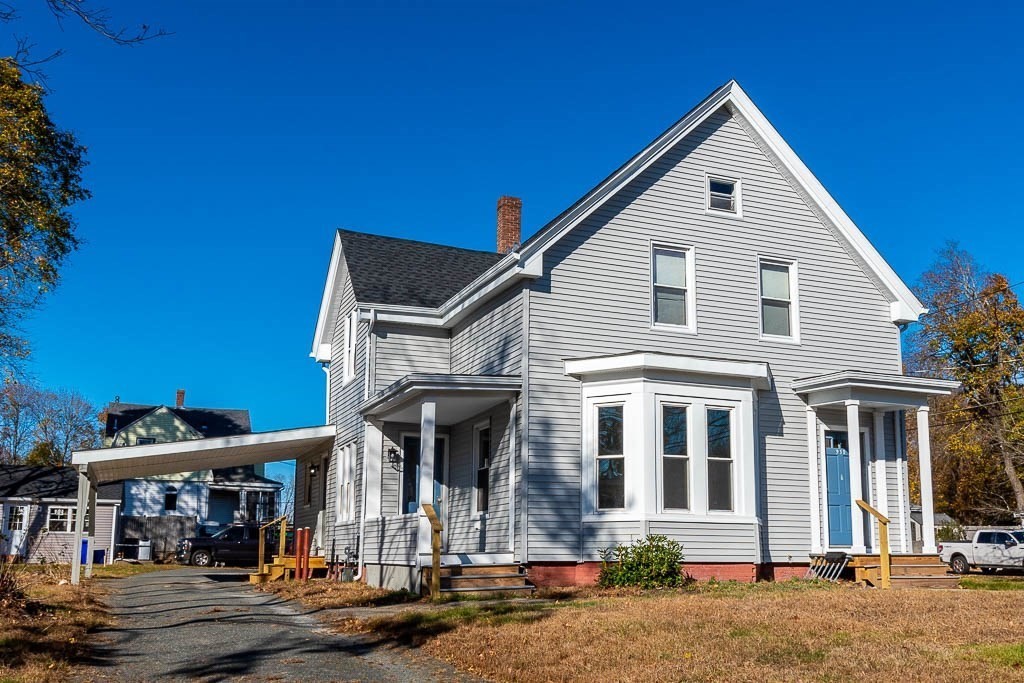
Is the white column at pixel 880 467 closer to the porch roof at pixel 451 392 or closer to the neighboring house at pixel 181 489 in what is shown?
the porch roof at pixel 451 392

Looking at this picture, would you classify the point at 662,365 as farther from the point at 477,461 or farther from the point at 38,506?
the point at 38,506

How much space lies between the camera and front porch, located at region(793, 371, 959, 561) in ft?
55.0

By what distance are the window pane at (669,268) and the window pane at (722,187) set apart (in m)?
1.57

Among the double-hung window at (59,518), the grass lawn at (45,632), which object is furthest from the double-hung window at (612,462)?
the double-hung window at (59,518)

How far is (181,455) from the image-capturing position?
68.6 feet

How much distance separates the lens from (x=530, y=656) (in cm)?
863

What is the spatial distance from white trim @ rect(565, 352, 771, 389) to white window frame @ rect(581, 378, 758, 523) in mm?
239

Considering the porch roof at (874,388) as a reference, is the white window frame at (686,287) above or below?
above

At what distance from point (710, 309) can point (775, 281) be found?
1702 millimetres

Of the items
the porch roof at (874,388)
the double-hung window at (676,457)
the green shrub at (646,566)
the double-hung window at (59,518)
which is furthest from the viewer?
the double-hung window at (59,518)

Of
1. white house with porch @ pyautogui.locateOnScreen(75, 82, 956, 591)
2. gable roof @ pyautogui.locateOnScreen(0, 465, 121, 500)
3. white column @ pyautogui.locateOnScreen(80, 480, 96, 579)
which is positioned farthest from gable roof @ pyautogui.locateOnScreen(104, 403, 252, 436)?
white house with porch @ pyautogui.locateOnScreen(75, 82, 956, 591)

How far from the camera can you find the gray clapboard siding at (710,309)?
1595 centimetres

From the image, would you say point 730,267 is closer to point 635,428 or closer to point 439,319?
point 635,428

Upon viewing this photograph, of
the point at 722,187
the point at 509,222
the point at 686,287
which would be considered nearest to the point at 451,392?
the point at 686,287
